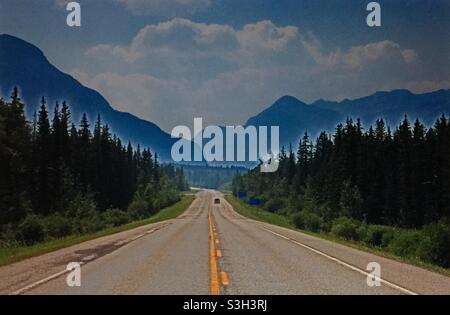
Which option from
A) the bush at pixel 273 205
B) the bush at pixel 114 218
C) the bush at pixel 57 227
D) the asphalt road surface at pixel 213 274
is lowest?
the bush at pixel 273 205

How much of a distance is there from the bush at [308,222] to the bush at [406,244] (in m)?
15.5

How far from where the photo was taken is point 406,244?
35.3m

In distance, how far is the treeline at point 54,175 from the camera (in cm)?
4519

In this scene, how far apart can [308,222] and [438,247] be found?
81.7ft

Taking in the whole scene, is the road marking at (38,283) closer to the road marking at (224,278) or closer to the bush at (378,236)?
the road marking at (224,278)

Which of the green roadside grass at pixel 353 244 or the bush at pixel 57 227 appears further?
the bush at pixel 57 227

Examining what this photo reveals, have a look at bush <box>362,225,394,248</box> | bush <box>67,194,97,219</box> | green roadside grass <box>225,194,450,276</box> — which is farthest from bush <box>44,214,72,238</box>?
bush <box>362,225,394,248</box>

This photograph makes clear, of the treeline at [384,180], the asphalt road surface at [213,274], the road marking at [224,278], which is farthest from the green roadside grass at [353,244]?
the road marking at [224,278]

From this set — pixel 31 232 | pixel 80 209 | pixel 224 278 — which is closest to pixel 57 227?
pixel 31 232

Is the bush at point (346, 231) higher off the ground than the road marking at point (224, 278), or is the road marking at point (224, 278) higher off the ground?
the road marking at point (224, 278)

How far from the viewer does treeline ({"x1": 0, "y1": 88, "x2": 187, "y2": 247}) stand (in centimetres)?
4519
